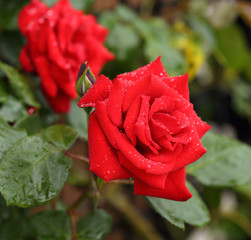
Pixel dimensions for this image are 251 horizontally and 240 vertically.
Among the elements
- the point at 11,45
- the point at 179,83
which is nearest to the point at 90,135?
the point at 179,83

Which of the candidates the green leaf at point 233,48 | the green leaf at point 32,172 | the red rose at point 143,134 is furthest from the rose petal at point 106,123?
the green leaf at point 233,48

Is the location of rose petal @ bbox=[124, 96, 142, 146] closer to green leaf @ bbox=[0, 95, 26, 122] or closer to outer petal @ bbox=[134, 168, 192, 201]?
outer petal @ bbox=[134, 168, 192, 201]

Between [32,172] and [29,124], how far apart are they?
14cm

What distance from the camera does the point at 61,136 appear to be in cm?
50

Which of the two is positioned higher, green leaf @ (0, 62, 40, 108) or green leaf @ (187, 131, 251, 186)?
green leaf @ (0, 62, 40, 108)

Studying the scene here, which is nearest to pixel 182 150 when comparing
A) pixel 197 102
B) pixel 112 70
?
pixel 112 70

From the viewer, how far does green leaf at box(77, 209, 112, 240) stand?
0.56 m

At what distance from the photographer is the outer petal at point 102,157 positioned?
1.26 feet

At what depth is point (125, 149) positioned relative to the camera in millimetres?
375

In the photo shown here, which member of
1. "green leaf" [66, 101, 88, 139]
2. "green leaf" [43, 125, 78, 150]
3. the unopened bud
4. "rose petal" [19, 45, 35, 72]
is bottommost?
"green leaf" [66, 101, 88, 139]

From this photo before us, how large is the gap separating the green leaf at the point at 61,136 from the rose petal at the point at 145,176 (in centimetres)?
13

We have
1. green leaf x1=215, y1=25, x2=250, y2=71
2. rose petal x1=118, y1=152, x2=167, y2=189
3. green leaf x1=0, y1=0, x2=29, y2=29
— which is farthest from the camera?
green leaf x1=215, y1=25, x2=250, y2=71

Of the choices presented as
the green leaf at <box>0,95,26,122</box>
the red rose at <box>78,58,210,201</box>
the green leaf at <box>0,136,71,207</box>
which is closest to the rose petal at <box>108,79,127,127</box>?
the red rose at <box>78,58,210,201</box>

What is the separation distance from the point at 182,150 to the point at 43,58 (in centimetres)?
31
